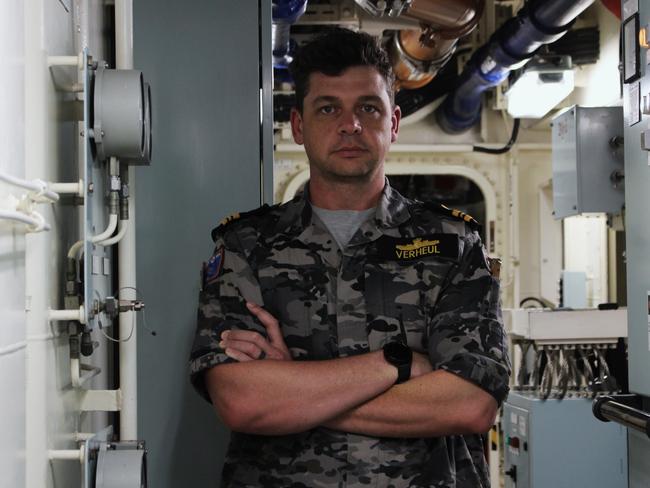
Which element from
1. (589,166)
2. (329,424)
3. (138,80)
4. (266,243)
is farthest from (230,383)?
(589,166)

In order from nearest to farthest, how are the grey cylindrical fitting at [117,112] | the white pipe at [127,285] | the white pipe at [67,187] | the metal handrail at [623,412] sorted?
the white pipe at [67,187]
the grey cylindrical fitting at [117,112]
the white pipe at [127,285]
the metal handrail at [623,412]

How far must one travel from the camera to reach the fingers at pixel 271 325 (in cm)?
183

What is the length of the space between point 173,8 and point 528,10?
7.00 feet

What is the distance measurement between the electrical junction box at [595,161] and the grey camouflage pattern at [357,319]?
1928mm

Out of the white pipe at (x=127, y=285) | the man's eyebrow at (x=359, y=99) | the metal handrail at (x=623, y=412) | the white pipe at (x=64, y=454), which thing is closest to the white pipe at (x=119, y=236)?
the white pipe at (x=127, y=285)

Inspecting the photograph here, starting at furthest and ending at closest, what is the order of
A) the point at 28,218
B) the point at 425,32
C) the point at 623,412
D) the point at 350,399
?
the point at 425,32 → the point at 623,412 → the point at 350,399 → the point at 28,218

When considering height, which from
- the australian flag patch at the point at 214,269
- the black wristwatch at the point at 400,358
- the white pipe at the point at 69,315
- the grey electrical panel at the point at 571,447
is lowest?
the grey electrical panel at the point at 571,447

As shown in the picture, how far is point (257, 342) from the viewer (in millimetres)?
1792

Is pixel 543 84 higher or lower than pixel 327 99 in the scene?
higher

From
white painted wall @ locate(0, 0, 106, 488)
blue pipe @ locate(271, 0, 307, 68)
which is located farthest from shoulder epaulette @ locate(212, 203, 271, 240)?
blue pipe @ locate(271, 0, 307, 68)

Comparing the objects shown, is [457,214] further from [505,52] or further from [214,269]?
[505,52]

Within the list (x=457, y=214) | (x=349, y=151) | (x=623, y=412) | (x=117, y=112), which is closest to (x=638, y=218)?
(x=623, y=412)

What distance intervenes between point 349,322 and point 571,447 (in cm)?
242

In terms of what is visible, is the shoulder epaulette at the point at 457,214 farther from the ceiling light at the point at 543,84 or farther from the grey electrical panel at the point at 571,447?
the ceiling light at the point at 543,84
